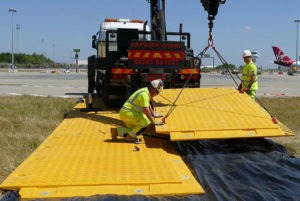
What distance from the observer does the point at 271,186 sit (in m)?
4.75

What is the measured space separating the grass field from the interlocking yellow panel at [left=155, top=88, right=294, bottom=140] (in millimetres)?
947

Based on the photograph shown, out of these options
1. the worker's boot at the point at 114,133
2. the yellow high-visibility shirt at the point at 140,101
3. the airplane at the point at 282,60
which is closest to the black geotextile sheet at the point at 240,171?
the yellow high-visibility shirt at the point at 140,101

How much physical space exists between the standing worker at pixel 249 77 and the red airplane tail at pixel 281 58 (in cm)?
6345

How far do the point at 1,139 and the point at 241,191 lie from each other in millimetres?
4971

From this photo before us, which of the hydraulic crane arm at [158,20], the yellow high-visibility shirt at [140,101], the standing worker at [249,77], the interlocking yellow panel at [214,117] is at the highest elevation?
the hydraulic crane arm at [158,20]

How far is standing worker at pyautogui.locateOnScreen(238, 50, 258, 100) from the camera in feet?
28.5

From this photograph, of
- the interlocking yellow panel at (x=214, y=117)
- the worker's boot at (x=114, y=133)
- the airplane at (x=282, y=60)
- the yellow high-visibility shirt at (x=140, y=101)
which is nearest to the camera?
the interlocking yellow panel at (x=214, y=117)

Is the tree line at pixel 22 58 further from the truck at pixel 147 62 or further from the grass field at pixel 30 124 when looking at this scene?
the truck at pixel 147 62

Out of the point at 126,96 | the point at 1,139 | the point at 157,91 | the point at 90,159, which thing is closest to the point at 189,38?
the point at 126,96

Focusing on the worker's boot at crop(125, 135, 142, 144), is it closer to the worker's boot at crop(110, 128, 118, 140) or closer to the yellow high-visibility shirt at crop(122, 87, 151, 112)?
the worker's boot at crop(110, 128, 118, 140)

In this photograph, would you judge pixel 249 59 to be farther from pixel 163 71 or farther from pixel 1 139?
pixel 1 139

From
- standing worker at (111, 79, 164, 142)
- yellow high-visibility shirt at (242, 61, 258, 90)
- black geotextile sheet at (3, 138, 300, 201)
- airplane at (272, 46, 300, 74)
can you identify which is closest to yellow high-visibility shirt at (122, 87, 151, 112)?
standing worker at (111, 79, 164, 142)

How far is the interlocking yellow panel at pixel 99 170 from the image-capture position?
4.32m

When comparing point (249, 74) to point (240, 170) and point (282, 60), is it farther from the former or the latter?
point (282, 60)
